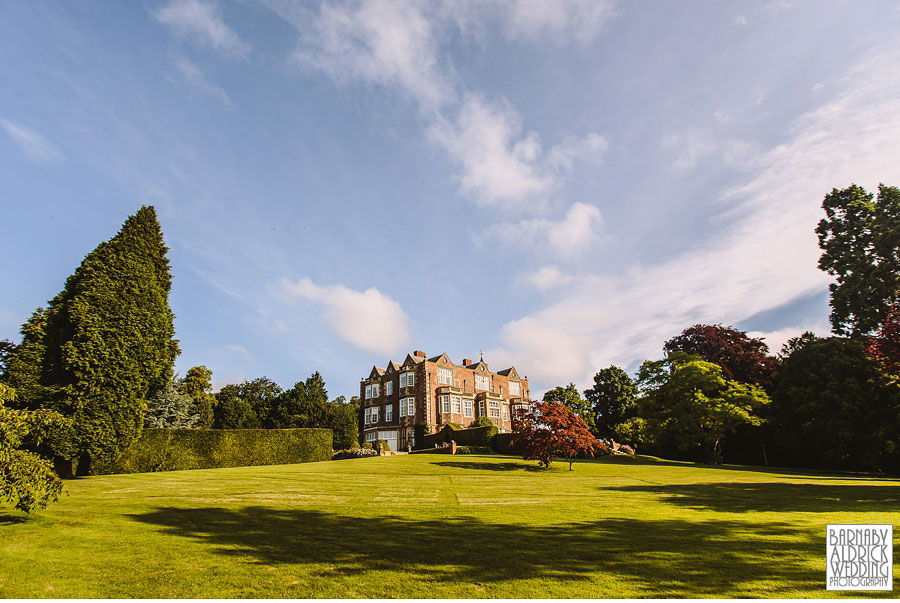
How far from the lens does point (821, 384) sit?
3194cm

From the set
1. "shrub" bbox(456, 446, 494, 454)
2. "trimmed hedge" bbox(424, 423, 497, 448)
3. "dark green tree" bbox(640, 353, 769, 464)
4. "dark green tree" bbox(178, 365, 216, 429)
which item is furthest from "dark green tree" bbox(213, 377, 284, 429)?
"dark green tree" bbox(640, 353, 769, 464)

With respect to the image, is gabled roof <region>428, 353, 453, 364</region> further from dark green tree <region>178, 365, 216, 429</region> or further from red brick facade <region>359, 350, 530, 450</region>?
dark green tree <region>178, 365, 216, 429</region>

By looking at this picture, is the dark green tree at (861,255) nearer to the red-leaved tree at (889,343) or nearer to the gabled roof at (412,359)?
the red-leaved tree at (889,343)

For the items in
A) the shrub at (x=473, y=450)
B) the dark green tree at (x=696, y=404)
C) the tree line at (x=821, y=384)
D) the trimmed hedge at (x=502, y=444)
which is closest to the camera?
the tree line at (x=821, y=384)

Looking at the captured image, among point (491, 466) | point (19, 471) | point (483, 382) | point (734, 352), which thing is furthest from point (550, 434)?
point (483, 382)

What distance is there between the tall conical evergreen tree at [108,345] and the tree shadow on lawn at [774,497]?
72.7 feet

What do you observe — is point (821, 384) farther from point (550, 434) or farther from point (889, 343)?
point (550, 434)

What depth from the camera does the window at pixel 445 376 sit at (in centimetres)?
5700

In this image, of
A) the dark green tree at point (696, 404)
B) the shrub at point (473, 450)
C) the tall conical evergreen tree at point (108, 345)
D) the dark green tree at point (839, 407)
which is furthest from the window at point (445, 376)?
the tall conical evergreen tree at point (108, 345)

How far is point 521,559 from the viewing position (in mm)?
7188

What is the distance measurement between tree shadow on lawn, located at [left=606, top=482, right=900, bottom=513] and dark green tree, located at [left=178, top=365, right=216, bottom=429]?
1944 inches

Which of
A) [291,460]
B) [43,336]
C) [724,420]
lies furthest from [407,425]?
[43,336]

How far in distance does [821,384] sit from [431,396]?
3662cm

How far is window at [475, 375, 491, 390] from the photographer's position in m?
60.7
